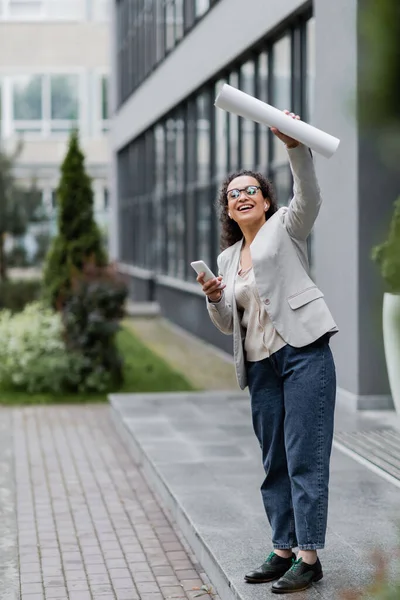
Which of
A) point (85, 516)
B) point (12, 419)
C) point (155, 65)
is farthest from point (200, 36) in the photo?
point (85, 516)

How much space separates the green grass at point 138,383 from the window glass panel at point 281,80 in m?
2.69

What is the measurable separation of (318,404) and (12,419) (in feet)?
19.8

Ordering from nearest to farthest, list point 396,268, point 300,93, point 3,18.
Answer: point 396,268
point 300,93
point 3,18

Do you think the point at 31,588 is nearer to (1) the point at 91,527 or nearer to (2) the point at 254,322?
(1) the point at 91,527

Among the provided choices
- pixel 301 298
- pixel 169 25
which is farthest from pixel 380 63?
pixel 169 25

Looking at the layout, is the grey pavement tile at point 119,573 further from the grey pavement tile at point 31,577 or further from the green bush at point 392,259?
the green bush at point 392,259

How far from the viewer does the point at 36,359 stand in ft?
37.0

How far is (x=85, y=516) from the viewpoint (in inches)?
249

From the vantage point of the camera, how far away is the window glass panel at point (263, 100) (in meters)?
12.5

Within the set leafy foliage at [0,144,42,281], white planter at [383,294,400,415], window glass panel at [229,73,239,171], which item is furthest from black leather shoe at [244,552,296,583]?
leafy foliage at [0,144,42,281]

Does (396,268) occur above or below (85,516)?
above

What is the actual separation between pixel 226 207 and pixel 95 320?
651 centimetres

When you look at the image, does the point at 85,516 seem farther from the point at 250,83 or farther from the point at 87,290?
the point at 250,83

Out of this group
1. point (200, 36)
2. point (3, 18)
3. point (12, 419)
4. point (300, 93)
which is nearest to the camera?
point (12, 419)
